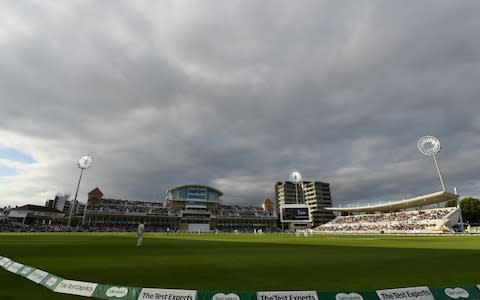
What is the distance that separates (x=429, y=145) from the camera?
72.6m

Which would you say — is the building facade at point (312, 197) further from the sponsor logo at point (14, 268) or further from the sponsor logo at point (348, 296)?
the sponsor logo at point (348, 296)

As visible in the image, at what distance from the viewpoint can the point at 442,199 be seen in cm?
7588

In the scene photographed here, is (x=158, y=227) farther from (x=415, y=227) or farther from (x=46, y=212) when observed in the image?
(x=415, y=227)

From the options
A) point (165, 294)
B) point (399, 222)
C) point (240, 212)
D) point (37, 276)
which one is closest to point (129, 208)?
point (240, 212)

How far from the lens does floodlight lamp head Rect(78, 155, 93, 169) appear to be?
8494cm

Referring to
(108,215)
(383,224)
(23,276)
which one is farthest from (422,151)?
(108,215)

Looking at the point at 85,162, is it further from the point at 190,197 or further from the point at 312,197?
the point at 312,197

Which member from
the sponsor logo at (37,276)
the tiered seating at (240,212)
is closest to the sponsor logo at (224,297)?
the sponsor logo at (37,276)

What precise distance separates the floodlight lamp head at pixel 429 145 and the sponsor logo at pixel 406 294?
80679 mm

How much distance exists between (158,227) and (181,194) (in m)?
21.7

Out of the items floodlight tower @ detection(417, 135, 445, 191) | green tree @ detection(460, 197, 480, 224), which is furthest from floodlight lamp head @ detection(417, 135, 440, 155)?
green tree @ detection(460, 197, 480, 224)

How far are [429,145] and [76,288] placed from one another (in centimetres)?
8786

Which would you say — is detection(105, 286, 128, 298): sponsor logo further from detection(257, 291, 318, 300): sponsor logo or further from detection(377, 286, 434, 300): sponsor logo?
detection(377, 286, 434, 300): sponsor logo

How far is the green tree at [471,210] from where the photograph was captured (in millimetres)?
88938
